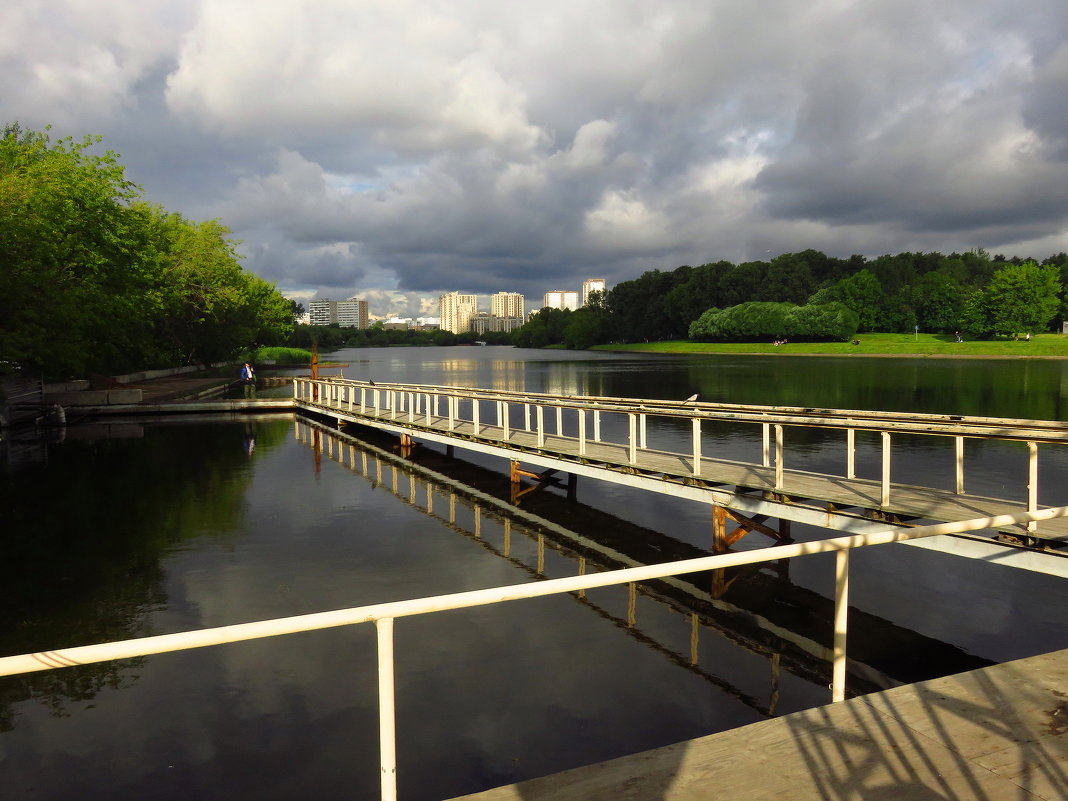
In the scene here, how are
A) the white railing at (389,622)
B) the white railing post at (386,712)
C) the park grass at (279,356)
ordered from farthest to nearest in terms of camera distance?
the park grass at (279,356) < the white railing post at (386,712) < the white railing at (389,622)

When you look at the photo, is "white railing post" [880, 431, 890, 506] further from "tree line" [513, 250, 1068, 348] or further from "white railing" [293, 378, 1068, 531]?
"tree line" [513, 250, 1068, 348]

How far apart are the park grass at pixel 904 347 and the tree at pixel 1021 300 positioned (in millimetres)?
2621

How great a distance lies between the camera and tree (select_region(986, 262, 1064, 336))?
11169 cm

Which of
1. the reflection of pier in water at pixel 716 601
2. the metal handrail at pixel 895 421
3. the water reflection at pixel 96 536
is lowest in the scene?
the reflection of pier in water at pixel 716 601

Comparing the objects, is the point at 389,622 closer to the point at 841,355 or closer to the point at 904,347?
the point at 841,355

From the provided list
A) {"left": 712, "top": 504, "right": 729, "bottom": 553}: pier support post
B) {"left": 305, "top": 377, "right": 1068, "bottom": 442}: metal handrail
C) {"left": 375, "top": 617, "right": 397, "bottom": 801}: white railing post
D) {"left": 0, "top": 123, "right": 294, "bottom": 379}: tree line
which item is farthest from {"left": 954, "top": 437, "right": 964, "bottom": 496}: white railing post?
{"left": 0, "top": 123, "right": 294, "bottom": 379}: tree line

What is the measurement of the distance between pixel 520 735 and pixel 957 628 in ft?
22.2

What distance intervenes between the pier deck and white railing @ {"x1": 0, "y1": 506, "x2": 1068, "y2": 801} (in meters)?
0.47

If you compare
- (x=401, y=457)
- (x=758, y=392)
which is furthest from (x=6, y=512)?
(x=758, y=392)

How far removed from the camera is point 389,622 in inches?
127

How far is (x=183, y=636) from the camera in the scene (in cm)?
267

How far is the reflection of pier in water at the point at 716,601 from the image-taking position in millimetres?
9016

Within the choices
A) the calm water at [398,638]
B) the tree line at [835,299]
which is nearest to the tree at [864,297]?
the tree line at [835,299]

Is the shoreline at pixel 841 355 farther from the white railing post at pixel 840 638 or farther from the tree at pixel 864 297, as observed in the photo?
the white railing post at pixel 840 638
